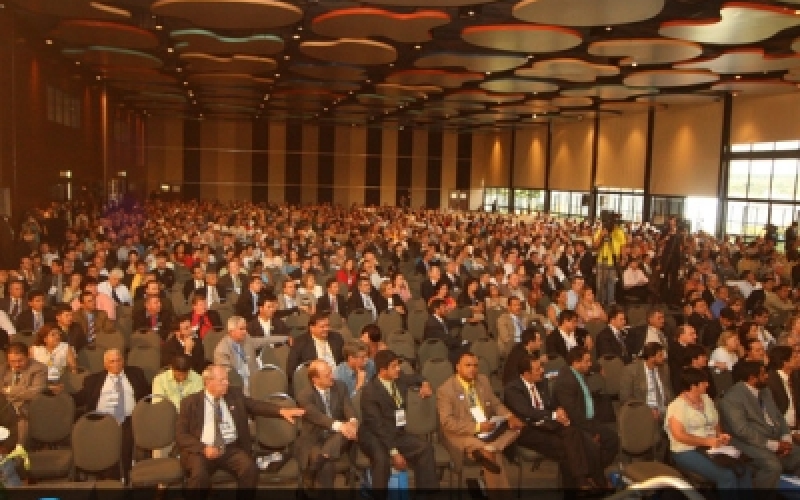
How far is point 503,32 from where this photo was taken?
540 inches

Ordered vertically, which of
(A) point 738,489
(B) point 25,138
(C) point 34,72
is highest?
(C) point 34,72

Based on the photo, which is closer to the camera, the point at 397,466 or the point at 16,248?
the point at 397,466

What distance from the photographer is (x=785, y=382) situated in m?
7.00

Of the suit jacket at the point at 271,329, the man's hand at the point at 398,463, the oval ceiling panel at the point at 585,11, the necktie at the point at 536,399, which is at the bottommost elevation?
the man's hand at the point at 398,463

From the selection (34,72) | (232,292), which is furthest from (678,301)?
(34,72)

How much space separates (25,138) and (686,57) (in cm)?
1591

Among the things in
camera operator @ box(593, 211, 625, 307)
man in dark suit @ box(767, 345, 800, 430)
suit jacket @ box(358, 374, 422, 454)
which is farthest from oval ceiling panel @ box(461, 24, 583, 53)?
suit jacket @ box(358, 374, 422, 454)

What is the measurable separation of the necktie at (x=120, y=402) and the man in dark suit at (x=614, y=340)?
203 inches

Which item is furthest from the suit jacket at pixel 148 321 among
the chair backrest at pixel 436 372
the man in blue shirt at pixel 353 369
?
the chair backrest at pixel 436 372

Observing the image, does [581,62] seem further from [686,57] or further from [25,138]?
[25,138]

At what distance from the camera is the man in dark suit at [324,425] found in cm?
551

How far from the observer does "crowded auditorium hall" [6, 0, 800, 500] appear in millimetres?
5793

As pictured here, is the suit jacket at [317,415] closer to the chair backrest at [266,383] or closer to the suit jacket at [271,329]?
the chair backrest at [266,383]

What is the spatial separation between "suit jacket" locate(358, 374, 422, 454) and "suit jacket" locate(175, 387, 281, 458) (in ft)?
2.33
